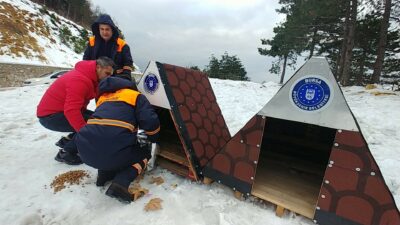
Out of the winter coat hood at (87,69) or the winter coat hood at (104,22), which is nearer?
the winter coat hood at (87,69)

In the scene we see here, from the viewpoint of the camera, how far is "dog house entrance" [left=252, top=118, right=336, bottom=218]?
7.82 ft

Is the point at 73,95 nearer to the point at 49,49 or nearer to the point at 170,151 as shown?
the point at 170,151

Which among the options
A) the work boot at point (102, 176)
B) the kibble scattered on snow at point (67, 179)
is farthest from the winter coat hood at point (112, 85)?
the kibble scattered on snow at point (67, 179)

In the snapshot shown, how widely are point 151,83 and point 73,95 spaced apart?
0.79 metres

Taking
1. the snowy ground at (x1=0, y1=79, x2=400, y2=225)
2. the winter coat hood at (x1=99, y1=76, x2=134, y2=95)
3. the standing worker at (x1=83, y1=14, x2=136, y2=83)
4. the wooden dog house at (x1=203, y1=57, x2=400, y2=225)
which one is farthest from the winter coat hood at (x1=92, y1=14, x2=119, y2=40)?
the wooden dog house at (x1=203, y1=57, x2=400, y2=225)

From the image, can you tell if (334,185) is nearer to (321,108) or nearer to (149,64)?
(321,108)

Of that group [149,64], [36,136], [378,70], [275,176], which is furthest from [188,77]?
[378,70]

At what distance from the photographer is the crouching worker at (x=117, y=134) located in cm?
222

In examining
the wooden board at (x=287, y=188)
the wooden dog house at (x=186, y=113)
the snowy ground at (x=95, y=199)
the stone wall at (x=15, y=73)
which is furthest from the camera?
the stone wall at (x=15, y=73)

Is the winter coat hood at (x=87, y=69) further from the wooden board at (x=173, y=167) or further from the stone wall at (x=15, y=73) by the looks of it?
the stone wall at (x=15, y=73)

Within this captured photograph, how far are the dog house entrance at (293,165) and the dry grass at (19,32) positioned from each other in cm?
1812

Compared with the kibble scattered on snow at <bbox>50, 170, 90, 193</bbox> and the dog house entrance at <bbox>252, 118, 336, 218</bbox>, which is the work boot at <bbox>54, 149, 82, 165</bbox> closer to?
the kibble scattered on snow at <bbox>50, 170, 90, 193</bbox>

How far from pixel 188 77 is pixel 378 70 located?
11314mm

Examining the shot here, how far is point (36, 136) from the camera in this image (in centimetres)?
395
